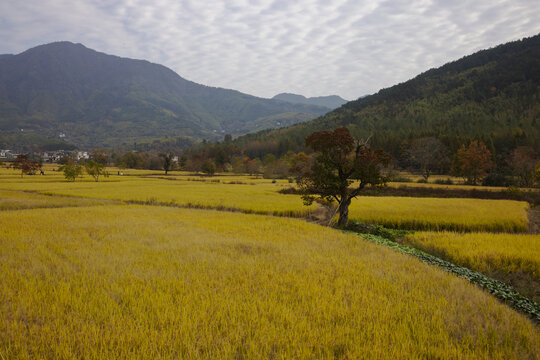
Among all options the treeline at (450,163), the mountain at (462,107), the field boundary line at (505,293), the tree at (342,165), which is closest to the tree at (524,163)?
the treeline at (450,163)

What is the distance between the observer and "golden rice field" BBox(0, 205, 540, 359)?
13.4 feet

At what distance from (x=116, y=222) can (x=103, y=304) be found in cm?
1110

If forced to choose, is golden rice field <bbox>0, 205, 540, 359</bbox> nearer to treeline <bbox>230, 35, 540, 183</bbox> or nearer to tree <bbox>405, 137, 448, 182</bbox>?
tree <bbox>405, 137, 448, 182</bbox>

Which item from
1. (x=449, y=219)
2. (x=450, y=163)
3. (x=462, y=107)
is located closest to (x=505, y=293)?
(x=449, y=219)

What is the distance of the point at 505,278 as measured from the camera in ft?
29.6

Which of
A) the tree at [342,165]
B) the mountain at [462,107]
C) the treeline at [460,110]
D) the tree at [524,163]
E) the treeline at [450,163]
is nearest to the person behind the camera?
the tree at [342,165]

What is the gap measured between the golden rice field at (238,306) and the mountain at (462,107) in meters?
82.5

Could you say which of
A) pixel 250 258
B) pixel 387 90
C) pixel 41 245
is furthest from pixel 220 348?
pixel 387 90

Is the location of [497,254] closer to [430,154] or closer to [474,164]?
[474,164]

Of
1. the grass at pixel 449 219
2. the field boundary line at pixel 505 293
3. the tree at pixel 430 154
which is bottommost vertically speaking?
the grass at pixel 449 219

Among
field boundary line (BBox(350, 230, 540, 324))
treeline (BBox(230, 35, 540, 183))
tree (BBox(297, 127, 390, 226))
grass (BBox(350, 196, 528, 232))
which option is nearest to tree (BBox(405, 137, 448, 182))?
treeline (BBox(230, 35, 540, 183))

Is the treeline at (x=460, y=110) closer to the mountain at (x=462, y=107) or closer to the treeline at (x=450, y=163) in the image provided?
the mountain at (x=462, y=107)

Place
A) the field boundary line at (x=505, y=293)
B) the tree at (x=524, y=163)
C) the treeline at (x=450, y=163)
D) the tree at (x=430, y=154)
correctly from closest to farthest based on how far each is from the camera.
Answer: the field boundary line at (x=505, y=293) < the tree at (x=524, y=163) < the treeline at (x=450, y=163) < the tree at (x=430, y=154)

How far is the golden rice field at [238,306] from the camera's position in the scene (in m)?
4.08
